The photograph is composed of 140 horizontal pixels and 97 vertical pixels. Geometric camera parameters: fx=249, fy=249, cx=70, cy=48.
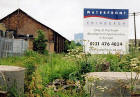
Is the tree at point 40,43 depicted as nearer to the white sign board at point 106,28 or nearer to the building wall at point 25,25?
the building wall at point 25,25

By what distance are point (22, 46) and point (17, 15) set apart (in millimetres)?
12872

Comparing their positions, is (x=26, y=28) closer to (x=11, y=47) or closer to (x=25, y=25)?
(x=25, y=25)

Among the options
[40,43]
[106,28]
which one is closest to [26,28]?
[40,43]

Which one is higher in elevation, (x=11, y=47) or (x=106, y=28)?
(x=106, y=28)

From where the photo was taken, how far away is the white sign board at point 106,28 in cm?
1042

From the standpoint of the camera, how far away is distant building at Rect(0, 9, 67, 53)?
107 feet

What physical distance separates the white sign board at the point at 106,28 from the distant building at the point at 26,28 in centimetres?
2189

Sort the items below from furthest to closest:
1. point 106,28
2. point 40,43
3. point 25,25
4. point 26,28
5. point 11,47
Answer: point 25,25 < point 26,28 < point 40,43 < point 11,47 < point 106,28

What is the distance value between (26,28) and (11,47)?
13.6 meters

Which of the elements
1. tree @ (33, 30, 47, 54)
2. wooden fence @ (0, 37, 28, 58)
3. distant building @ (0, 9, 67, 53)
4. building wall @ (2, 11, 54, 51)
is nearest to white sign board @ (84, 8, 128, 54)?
wooden fence @ (0, 37, 28, 58)

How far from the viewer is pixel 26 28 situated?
32781mm

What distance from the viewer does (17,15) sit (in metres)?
34.0

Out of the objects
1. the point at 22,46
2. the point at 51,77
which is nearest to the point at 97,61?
the point at 51,77

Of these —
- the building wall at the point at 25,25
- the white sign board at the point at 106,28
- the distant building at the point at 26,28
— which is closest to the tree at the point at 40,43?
the distant building at the point at 26,28
